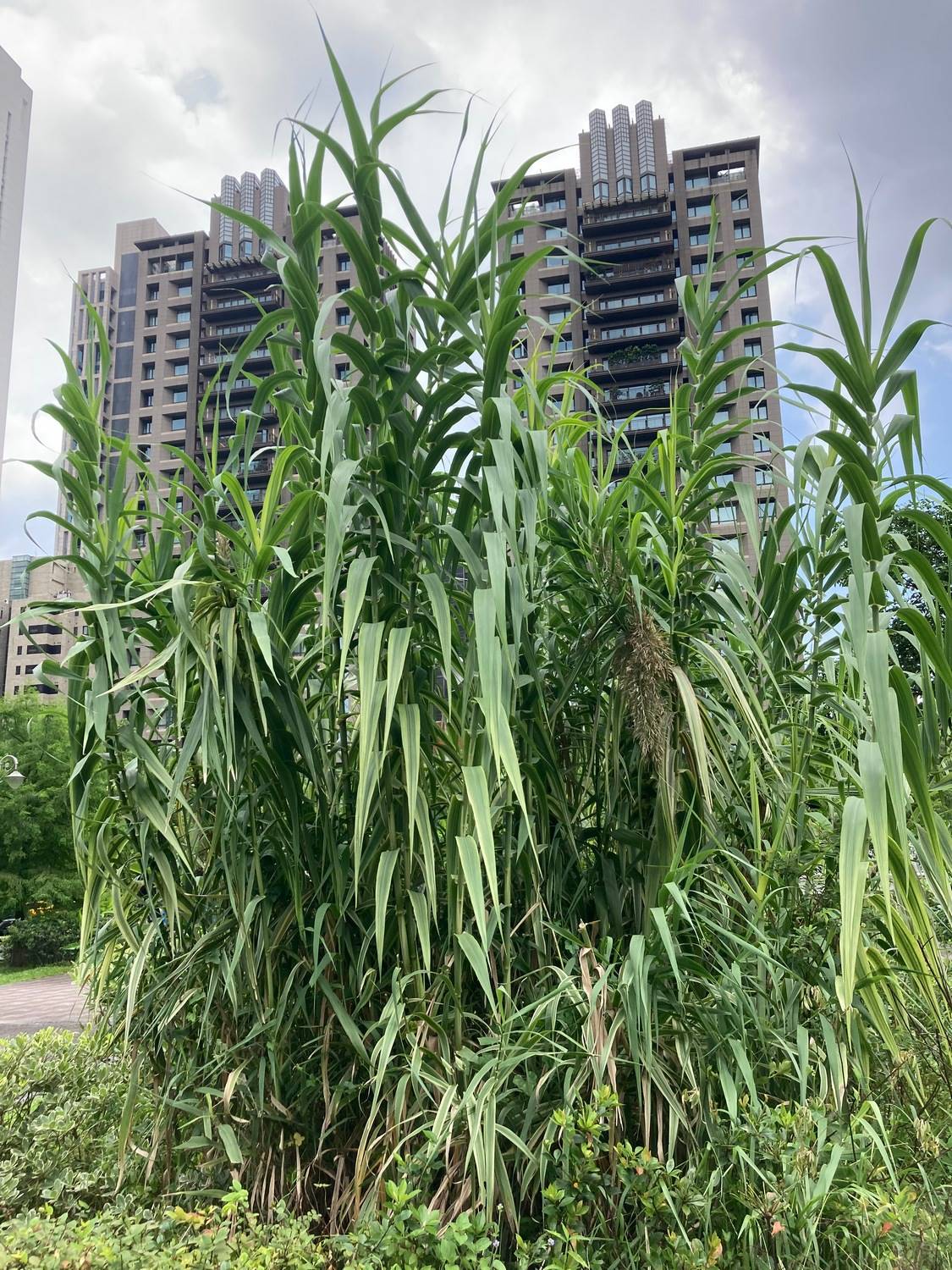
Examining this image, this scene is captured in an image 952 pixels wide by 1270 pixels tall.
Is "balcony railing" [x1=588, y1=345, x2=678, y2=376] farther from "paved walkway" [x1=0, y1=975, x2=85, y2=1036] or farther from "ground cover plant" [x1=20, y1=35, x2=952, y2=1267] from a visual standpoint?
"ground cover plant" [x1=20, y1=35, x2=952, y2=1267]

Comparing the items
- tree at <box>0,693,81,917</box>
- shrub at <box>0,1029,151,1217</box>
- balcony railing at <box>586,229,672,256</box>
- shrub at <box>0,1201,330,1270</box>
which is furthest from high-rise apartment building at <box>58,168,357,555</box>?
shrub at <box>0,1201,330,1270</box>

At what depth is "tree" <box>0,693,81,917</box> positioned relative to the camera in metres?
15.1

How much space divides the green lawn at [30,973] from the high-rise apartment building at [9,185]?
39.4ft

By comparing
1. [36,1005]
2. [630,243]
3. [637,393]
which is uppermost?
[630,243]

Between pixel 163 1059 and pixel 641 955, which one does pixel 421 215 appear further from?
pixel 163 1059

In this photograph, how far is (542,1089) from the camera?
1.53 m

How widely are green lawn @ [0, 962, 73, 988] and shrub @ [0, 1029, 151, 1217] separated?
38.9 ft

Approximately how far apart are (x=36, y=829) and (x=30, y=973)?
245 cm

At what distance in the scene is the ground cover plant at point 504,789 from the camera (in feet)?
4.61

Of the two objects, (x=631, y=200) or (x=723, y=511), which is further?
(x=631, y=200)

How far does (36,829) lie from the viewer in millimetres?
15273

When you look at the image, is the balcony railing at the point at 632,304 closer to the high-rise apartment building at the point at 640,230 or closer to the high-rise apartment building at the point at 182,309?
the high-rise apartment building at the point at 640,230

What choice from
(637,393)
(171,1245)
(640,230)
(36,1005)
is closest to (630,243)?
(640,230)

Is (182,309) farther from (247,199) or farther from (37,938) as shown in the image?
(37,938)
